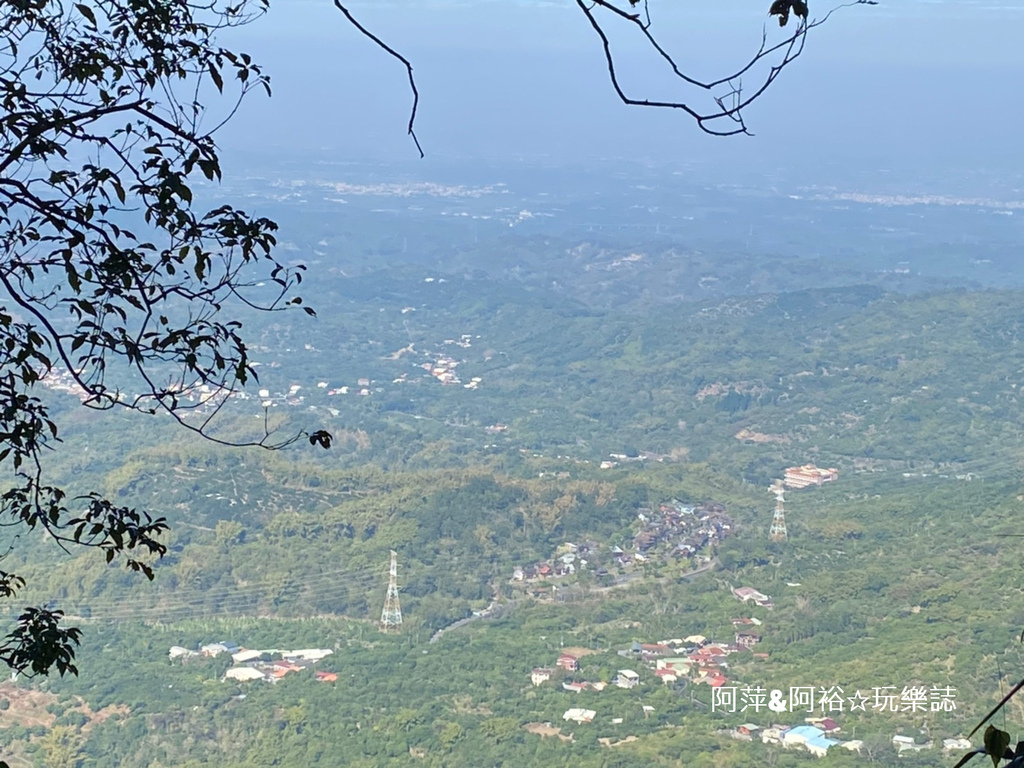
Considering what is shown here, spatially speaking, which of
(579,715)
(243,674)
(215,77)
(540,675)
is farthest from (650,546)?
(215,77)

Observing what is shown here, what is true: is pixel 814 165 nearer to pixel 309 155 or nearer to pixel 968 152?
pixel 968 152

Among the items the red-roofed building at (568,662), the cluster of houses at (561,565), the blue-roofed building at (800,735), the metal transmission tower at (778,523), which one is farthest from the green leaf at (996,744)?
the metal transmission tower at (778,523)

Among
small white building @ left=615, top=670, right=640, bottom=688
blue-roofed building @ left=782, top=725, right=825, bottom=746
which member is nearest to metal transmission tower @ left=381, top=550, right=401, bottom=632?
small white building @ left=615, top=670, right=640, bottom=688

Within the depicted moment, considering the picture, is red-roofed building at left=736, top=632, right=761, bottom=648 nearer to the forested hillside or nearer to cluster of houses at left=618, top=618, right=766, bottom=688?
cluster of houses at left=618, top=618, right=766, bottom=688

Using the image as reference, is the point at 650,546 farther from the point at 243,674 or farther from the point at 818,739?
the point at 818,739

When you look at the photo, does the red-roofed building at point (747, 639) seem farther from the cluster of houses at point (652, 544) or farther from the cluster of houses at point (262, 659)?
the cluster of houses at point (262, 659)
